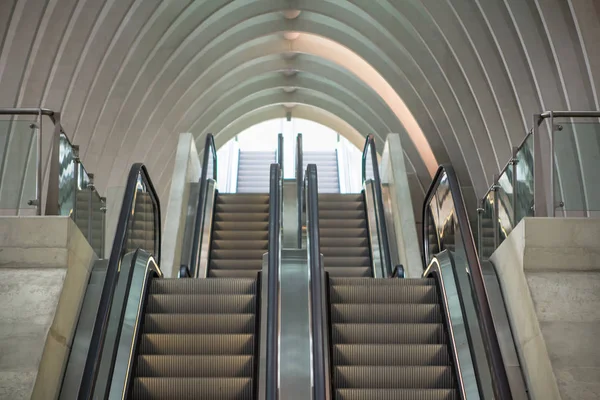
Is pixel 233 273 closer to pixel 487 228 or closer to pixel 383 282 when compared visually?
pixel 383 282

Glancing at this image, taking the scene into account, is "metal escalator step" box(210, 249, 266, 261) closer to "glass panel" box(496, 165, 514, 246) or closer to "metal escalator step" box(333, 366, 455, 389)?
"glass panel" box(496, 165, 514, 246)

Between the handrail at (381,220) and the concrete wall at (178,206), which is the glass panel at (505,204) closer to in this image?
the handrail at (381,220)

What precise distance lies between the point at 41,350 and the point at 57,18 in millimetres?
10743

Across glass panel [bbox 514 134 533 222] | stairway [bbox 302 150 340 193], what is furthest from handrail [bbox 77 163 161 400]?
stairway [bbox 302 150 340 193]

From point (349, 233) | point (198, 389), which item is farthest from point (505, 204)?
point (349, 233)

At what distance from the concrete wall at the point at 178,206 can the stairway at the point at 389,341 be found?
5.17 meters

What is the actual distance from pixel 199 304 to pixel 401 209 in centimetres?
546

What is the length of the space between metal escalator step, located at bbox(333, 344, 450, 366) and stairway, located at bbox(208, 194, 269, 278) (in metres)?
4.03

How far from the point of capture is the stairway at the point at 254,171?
116 ft

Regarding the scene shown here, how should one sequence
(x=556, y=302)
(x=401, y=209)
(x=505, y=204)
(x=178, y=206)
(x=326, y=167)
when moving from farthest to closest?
Result: (x=326, y=167), (x=178, y=206), (x=401, y=209), (x=505, y=204), (x=556, y=302)

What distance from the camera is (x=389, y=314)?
329 inches

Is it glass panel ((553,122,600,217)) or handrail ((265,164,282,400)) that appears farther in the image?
glass panel ((553,122,600,217))

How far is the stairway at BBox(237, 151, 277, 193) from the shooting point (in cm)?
3528

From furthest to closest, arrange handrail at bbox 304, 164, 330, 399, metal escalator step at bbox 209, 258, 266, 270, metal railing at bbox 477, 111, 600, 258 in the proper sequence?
metal escalator step at bbox 209, 258, 266, 270 < metal railing at bbox 477, 111, 600, 258 < handrail at bbox 304, 164, 330, 399
